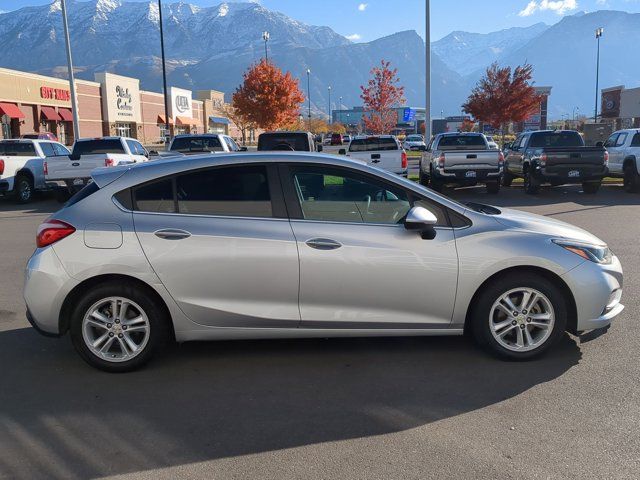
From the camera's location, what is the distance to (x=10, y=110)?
4166 centimetres

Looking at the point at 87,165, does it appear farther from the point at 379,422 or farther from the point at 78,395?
the point at 379,422

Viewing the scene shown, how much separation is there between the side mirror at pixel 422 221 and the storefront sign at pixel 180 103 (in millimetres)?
69753

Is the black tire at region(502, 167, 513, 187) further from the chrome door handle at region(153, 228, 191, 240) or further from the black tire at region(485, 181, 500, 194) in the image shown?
the chrome door handle at region(153, 228, 191, 240)

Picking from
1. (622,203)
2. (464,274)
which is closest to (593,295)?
(464,274)

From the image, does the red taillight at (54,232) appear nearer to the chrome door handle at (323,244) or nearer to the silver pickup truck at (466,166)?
the chrome door handle at (323,244)

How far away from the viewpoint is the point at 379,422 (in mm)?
3750

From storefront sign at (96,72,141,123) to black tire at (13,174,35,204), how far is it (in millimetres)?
43315

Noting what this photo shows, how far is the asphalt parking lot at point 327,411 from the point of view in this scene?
3.28 meters

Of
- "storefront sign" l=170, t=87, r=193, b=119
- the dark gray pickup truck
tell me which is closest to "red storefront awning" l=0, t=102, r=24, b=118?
"storefront sign" l=170, t=87, r=193, b=119

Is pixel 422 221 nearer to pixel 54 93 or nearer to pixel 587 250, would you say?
pixel 587 250

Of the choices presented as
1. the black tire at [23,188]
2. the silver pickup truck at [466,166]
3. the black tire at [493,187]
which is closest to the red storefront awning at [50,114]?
the black tire at [23,188]

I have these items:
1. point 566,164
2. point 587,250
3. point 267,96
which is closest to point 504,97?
point 267,96

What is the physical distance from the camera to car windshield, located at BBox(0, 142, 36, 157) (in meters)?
17.0

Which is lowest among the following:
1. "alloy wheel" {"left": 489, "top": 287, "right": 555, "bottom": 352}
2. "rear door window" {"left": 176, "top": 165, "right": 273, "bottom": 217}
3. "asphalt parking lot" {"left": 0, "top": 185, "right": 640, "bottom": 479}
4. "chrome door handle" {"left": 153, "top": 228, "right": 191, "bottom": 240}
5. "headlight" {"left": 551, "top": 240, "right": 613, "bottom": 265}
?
"asphalt parking lot" {"left": 0, "top": 185, "right": 640, "bottom": 479}
